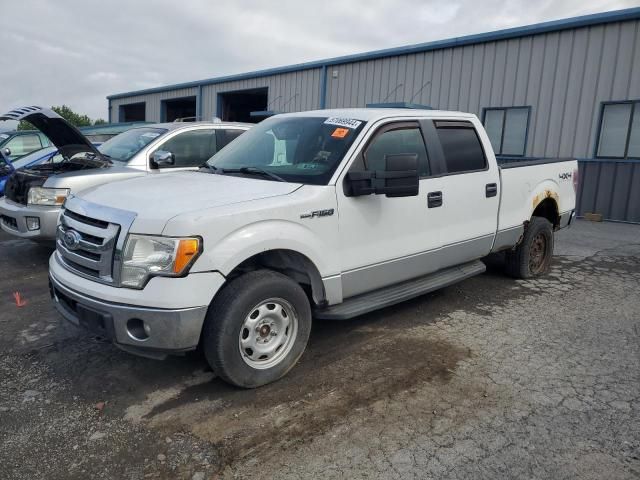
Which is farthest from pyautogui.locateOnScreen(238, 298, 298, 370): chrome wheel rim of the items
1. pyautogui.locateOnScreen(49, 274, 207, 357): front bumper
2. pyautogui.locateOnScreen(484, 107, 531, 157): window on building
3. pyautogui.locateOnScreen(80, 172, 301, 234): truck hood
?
pyautogui.locateOnScreen(484, 107, 531, 157): window on building

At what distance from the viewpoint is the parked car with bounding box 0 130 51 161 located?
1182cm

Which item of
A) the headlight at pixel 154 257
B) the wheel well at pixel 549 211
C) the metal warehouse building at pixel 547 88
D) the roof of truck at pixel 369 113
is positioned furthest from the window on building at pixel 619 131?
the headlight at pixel 154 257

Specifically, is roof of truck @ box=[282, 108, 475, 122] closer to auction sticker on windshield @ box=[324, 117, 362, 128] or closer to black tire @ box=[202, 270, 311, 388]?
auction sticker on windshield @ box=[324, 117, 362, 128]

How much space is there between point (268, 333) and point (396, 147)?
1952mm

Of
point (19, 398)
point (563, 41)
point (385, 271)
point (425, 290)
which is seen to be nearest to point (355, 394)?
point (385, 271)

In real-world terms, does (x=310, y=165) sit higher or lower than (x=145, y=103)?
lower

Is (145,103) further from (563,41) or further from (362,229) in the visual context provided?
(362,229)

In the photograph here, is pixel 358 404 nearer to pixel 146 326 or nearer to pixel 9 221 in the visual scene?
pixel 146 326

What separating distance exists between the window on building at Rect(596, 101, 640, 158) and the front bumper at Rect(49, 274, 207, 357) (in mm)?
11428

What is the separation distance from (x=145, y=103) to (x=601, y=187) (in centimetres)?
2526

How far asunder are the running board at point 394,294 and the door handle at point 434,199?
699 millimetres

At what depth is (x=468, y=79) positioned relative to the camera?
44.5 ft

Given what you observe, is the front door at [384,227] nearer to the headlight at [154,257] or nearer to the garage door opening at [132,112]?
the headlight at [154,257]

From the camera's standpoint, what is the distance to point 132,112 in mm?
33750
